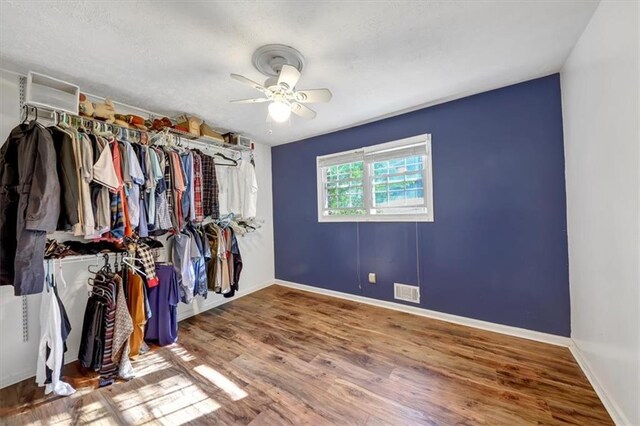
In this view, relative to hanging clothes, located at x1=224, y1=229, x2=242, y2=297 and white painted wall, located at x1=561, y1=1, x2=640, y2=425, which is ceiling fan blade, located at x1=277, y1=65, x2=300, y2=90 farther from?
hanging clothes, located at x1=224, y1=229, x2=242, y2=297

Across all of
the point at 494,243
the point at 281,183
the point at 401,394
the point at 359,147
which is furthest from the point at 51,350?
the point at 494,243

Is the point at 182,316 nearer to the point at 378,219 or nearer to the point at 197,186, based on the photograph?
the point at 197,186

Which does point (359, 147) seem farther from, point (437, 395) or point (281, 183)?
point (437, 395)

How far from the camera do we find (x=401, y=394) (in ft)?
5.14

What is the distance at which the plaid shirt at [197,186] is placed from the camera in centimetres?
252

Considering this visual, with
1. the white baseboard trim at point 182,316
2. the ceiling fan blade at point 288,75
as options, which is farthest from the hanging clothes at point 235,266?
the ceiling fan blade at point 288,75

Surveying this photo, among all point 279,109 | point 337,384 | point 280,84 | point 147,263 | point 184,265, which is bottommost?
point 337,384

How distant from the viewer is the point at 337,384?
1669 mm

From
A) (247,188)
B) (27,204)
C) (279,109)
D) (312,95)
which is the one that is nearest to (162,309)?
(27,204)

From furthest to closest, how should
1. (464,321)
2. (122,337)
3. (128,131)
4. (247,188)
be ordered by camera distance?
(247,188)
(464,321)
(128,131)
(122,337)

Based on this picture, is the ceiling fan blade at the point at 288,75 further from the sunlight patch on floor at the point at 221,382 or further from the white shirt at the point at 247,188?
the sunlight patch on floor at the point at 221,382

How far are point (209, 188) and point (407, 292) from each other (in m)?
2.55

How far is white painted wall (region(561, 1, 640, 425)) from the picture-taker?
1.13 metres

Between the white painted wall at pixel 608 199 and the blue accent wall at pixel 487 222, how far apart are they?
0.20 m
